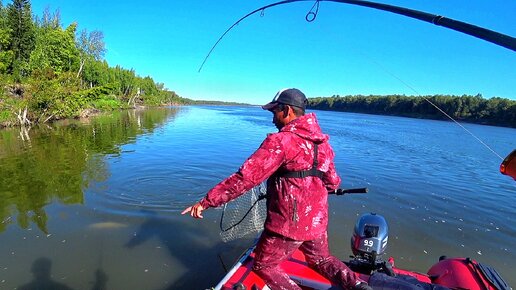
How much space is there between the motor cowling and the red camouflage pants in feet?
2.59

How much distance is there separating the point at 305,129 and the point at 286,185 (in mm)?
540

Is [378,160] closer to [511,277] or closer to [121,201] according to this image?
[511,277]

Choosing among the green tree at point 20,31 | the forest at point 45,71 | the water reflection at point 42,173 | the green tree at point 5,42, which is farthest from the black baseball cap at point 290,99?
the green tree at point 20,31

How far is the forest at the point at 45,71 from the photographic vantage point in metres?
25.7

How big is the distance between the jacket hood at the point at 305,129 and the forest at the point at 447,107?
1808 inches

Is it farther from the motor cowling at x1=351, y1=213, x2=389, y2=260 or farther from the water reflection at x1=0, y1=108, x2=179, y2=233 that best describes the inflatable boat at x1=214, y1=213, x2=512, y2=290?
the water reflection at x1=0, y1=108, x2=179, y2=233

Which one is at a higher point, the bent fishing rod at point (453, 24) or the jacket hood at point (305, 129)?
the bent fishing rod at point (453, 24)

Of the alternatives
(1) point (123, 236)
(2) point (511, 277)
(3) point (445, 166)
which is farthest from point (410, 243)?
(3) point (445, 166)

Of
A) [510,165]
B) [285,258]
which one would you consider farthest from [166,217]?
[510,165]

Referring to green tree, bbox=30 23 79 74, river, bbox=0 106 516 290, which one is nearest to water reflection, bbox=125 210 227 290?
river, bbox=0 106 516 290

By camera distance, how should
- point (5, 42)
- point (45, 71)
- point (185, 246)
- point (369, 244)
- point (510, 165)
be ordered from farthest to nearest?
point (5, 42), point (45, 71), point (185, 246), point (369, 244), point (510, 165)

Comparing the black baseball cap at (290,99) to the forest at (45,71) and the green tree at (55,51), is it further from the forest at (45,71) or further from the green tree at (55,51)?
the green tree at (55,51)

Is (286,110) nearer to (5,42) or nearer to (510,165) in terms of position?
(510,165)

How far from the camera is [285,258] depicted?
289 cm
